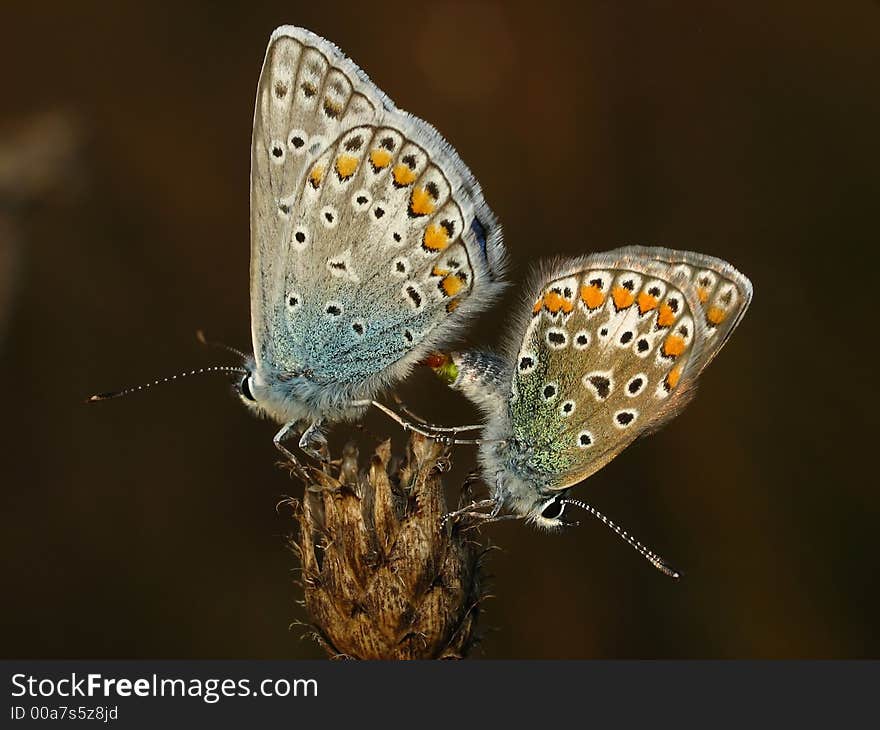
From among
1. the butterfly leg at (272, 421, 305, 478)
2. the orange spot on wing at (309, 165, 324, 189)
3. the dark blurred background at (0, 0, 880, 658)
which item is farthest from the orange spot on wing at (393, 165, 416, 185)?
the dark blurred background at (0, 0, 880, 658)

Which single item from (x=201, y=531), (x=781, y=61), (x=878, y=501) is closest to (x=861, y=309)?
(x=878, y=501)

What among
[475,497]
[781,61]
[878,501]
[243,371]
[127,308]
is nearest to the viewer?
[475,497]

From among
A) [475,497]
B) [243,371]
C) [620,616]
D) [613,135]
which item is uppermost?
[613,135]

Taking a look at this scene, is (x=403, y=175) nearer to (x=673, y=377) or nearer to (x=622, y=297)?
(x=622, y=297)

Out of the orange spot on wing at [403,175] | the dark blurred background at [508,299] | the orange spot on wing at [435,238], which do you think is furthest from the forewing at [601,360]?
the dark blurred background at [508,299]

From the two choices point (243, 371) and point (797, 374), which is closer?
point (243, 371)

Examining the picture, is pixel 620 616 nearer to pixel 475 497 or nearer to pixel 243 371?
pixel 475 497

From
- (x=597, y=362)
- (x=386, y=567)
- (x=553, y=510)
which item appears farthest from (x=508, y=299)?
(x=386, y=567)
